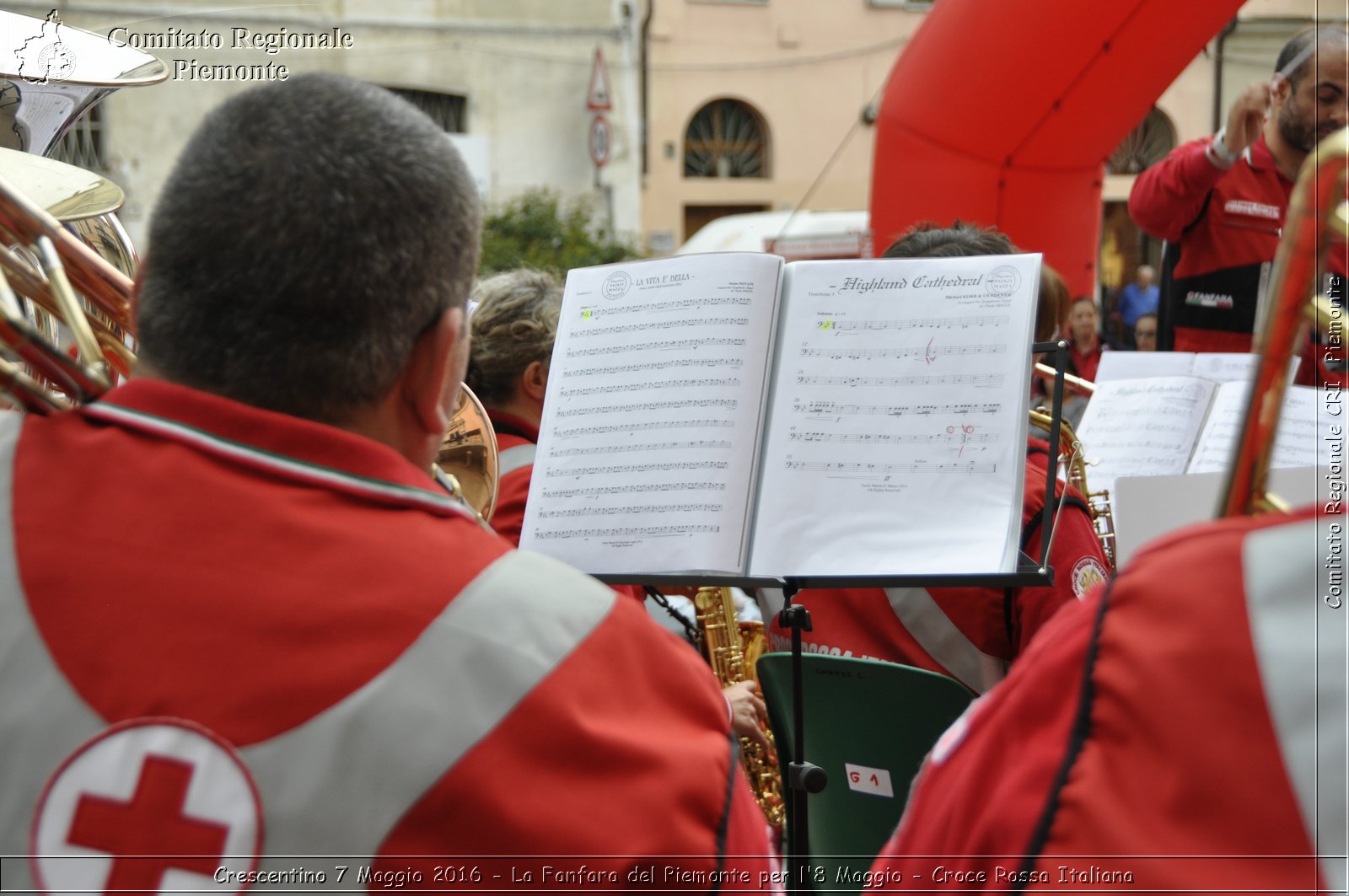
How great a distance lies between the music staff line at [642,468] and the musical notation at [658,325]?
0.64 ft

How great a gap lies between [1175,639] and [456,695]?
0.49m

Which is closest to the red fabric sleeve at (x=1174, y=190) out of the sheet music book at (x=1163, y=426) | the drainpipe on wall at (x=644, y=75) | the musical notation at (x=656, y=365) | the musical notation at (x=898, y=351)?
the sheet music book at (x=1163, y=426)

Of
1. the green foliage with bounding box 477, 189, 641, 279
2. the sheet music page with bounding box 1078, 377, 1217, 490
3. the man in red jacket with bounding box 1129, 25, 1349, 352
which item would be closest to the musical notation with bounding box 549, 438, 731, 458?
the sheet music page with bounding box 1078, 377, 1217, 490

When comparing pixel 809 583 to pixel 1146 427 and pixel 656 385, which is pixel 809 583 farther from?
pixel 1146 427

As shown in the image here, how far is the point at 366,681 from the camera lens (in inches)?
36.6

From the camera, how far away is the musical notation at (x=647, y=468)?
5.68 ft

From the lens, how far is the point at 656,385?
70.5 inches

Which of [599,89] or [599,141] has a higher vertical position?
[599,89]

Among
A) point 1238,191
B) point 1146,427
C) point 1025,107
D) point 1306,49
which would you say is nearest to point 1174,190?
point 1238,191

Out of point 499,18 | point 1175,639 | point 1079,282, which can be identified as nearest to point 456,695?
point 1175,639

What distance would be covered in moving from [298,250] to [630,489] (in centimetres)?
81

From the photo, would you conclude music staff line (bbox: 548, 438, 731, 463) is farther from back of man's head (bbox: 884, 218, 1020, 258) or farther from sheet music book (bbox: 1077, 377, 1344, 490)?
sheet music book (bbox: 1077, 377, 1344, 490)

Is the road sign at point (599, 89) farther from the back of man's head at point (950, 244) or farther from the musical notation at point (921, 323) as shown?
the musical notation at point (921, 323)

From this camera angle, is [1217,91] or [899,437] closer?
[899,437]
